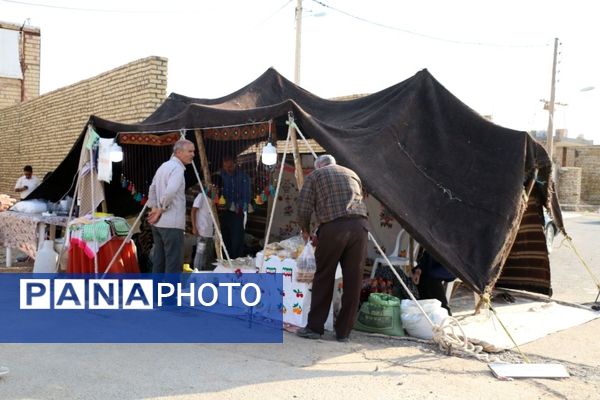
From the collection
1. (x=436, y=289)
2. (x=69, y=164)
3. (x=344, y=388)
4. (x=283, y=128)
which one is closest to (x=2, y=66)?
(x=69, y=164)

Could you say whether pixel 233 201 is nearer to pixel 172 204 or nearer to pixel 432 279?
pixel 172 204

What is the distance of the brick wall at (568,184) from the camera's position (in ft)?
107

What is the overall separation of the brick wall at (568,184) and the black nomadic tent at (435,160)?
27176 millimetres

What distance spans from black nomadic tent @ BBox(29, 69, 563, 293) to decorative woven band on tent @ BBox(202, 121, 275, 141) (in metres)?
0.36

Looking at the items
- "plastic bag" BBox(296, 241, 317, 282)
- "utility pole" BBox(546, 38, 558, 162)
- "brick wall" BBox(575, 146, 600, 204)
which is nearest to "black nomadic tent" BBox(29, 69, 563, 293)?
"plastic bag" BBox(296, 241, 317, 282)

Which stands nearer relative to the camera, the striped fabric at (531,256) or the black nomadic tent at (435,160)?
the black nomadic tent at (435,160)

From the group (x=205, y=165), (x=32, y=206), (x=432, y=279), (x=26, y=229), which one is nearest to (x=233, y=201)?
(x=205, y=165)

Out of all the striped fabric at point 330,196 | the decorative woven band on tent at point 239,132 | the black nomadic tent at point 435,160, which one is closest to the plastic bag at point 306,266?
the striped fabric at point 330,196

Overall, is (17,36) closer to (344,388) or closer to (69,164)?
(69,164)

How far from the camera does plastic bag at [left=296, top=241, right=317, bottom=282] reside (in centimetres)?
579

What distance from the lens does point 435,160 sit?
6.78m

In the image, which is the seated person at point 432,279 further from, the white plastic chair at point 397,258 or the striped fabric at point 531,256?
the striped fabric at point 531,256

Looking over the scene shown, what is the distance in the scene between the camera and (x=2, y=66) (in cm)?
1952

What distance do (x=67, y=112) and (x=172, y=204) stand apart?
31.2 ft
